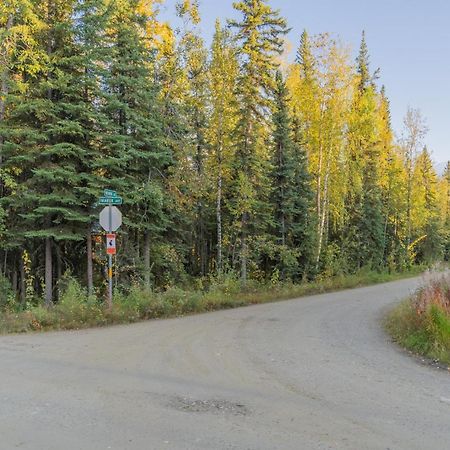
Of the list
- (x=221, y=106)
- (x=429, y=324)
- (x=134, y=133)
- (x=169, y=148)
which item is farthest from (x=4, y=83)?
(x=429, y=324)

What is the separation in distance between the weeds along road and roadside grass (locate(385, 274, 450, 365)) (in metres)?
0.48

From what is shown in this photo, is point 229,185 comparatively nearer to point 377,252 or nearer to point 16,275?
point 16,275

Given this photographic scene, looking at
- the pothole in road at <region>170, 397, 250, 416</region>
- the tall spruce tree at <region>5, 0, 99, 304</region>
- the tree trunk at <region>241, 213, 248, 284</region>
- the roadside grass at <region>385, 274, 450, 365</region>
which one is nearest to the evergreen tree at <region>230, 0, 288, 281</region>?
the tree trunk at <region>241, 213, 248, 284</region>

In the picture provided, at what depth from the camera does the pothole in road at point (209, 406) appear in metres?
5.80

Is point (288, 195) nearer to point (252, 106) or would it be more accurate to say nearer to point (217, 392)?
point (252, 106)

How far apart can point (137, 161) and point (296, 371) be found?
522 inches

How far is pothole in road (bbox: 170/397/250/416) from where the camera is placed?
580 cm

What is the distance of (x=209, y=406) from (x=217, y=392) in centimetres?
63

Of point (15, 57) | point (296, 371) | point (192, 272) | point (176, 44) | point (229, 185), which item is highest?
point (176, 44)

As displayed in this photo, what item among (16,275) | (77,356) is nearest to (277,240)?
(16,275)

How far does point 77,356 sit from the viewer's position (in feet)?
29.8

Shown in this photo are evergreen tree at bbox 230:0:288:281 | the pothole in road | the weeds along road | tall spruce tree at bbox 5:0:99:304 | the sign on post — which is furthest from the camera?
evergreen tree at bbox 230:0:288:281

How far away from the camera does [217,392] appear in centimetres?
661

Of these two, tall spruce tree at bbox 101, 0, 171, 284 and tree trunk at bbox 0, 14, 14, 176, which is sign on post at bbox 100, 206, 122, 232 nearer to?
tall spruce tree at bbox 101, 0, 171, 284
